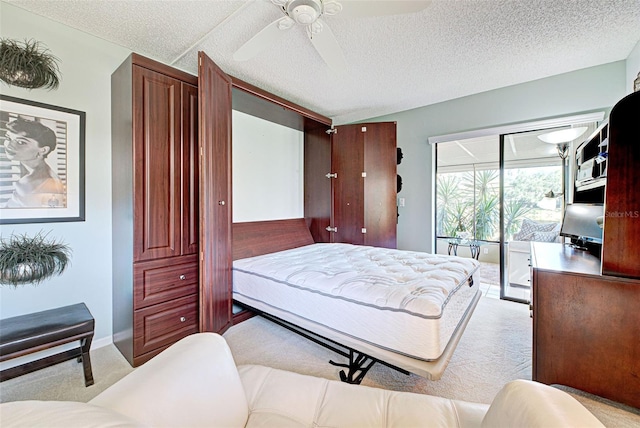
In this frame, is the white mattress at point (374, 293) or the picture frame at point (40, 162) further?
the picture frame at point (40, 162)

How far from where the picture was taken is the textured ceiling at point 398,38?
194cm

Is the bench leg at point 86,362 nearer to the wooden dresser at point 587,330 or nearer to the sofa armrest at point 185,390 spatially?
the sofa armrest at point 185,390

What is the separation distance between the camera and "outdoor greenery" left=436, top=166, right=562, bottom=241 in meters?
3.33

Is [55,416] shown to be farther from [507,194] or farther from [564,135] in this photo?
[507,194]

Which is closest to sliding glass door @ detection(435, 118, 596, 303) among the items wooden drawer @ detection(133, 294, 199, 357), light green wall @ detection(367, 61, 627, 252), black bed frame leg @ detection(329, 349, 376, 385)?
light green wall @ detection(367, 61, 627, 252)

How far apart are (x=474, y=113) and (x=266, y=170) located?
2.90 meters

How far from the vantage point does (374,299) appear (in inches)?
63.0

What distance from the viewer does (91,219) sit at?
223 centimetres

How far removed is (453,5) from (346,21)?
776 millimetres

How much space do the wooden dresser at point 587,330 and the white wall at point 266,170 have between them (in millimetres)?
2965

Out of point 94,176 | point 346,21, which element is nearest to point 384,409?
point 346,21

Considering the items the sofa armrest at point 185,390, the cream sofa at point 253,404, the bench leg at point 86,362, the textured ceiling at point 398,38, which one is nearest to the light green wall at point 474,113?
the textured ceiling at point 398,38

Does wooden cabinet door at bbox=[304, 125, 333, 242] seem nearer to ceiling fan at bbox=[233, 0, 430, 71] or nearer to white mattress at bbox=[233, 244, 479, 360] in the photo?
white mattress at bbox=[233, 244, 479, 360]

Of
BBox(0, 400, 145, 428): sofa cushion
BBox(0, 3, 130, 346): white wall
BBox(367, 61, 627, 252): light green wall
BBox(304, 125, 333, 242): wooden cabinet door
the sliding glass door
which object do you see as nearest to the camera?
BBox(0, 400, 145, 428): sofa cushion
